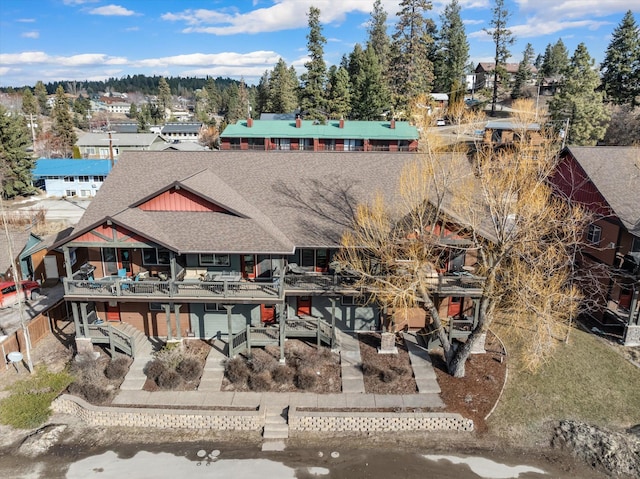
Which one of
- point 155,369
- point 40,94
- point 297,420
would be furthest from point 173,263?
point 40,94

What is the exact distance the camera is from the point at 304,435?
1816cm

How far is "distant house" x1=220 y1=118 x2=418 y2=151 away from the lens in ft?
194

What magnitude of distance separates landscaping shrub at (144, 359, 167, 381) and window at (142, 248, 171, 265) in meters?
5.43

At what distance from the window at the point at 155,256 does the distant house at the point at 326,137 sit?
3780 centimetres

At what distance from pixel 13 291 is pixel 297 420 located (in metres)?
21.8

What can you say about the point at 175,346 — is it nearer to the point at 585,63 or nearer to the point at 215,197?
the point at 215,197

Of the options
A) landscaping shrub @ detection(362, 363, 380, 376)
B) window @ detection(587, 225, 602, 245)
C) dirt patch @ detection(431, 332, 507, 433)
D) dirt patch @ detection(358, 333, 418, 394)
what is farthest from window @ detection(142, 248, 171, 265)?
window @ detection(587, 225, 602, 245)

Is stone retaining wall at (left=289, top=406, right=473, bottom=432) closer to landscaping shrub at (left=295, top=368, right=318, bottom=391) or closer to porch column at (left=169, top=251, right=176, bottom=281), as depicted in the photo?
landscaping shrub at (left=295, top=368, right=318, bottom=391)

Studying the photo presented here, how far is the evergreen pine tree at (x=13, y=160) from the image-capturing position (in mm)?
53844

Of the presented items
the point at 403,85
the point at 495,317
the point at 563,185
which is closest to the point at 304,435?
the point at 495,317

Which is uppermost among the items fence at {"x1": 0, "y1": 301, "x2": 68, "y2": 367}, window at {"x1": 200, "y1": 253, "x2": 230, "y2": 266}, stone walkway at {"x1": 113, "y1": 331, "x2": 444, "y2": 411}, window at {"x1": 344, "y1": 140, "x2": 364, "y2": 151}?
window at {"x1": 344, "y1": 140, "x2": 364, "y2": 151}

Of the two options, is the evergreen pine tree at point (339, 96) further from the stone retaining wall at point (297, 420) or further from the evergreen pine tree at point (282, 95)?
the stone retaining wall at point (297, 420)

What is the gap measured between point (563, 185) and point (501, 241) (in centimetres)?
1661

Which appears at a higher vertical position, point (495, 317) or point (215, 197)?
point (215, 197)
